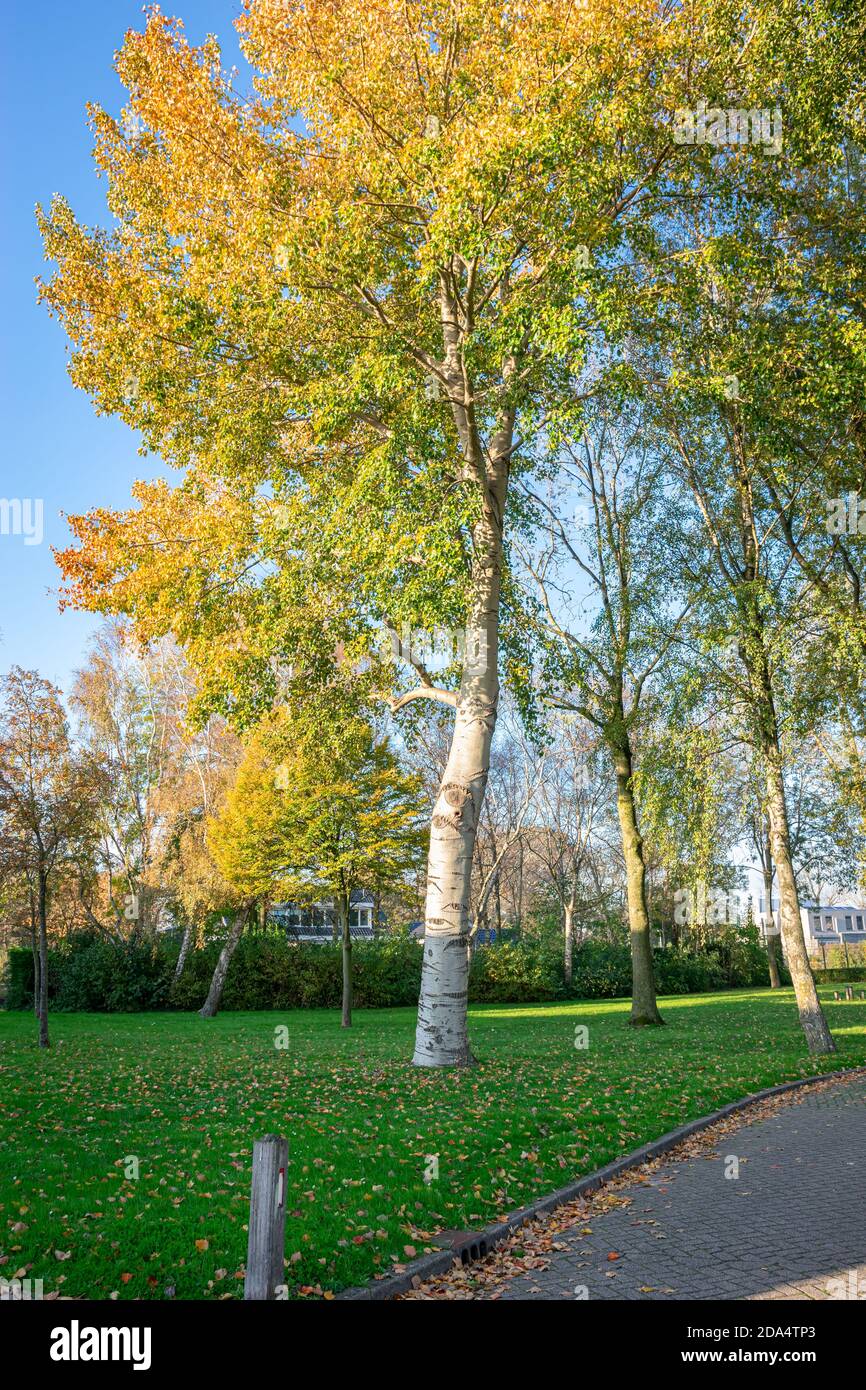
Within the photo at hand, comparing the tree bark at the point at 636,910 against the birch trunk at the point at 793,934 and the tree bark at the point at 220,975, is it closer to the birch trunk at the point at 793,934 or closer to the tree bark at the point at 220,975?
the birch trunk at the point at 793,934

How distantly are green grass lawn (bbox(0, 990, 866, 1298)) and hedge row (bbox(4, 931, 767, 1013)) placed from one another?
51.8 feet

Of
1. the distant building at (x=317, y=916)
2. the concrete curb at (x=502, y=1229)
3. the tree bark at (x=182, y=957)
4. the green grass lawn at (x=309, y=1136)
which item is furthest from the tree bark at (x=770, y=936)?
the concrete curb at (x=502, y=1229)

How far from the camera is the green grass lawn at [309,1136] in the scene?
230 inches

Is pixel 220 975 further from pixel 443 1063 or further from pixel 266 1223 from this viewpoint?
pixel 266 1223

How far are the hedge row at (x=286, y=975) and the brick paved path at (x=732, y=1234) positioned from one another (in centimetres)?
2866

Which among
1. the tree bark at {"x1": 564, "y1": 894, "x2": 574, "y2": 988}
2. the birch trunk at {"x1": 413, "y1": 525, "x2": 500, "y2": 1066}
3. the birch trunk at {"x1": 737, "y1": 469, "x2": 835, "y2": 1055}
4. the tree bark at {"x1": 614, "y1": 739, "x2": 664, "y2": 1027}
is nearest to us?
the birch trunk at {"x1": 413, "y1": 525, "x2": 500, "y2": 1066}

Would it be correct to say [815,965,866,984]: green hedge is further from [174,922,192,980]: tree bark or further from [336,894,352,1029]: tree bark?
[336,894,352,1029]: tree bark

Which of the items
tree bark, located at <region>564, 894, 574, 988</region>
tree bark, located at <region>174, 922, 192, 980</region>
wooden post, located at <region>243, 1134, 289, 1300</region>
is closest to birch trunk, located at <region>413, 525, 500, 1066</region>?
wooden post, located at <region>243, 1134, 289, 1300</region>

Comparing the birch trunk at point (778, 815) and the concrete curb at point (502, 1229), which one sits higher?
the birch trunk at point (778, 815)

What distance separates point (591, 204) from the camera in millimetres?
12219

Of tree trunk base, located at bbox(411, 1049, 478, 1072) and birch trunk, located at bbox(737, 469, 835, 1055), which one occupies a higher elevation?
birch trunk, located at bbox(737, 469, 835, 1055)

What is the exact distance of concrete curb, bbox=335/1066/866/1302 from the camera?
5.56 meters
